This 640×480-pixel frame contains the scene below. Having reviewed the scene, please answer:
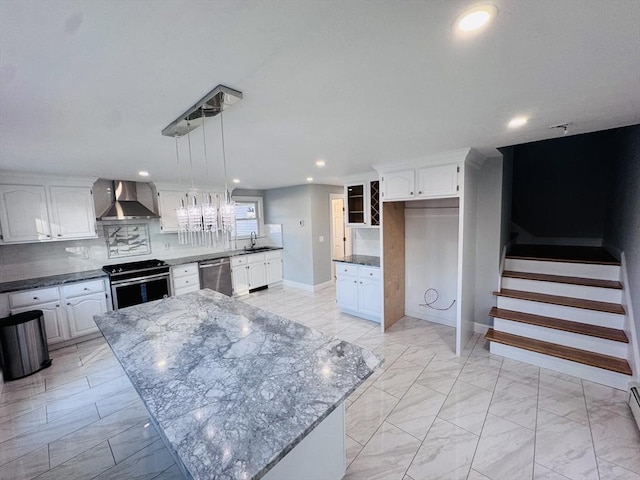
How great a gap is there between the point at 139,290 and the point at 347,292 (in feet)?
10.9

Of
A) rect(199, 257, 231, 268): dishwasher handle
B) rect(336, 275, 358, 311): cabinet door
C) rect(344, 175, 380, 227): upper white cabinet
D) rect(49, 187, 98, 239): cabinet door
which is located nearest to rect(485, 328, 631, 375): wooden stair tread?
rect(336, 275, 358, 311): cabinet door

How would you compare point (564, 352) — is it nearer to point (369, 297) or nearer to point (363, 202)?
point (369, 297)

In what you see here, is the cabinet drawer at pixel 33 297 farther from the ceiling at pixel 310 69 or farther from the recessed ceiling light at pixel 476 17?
the recessed ceiling light at pixel 476 17

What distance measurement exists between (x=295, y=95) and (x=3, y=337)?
4128 mm

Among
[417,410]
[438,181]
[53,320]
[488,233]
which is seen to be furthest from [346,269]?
[53,320]

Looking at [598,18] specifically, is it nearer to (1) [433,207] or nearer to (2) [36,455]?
(1) [433,207]

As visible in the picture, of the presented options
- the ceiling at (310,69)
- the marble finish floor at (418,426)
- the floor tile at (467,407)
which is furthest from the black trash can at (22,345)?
the floor tile at (467,407)

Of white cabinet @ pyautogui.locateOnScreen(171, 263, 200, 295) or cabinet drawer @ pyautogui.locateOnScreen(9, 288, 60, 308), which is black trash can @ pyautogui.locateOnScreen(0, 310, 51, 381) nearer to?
cabinet drawer @ pyautogui.locateOnScreen(9, 288, 60, 308)

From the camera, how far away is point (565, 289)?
124 inches

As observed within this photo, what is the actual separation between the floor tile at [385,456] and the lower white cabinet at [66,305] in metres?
4.02

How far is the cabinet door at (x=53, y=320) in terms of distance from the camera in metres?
3.41

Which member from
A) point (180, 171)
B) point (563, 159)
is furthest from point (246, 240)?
point (563, 159)

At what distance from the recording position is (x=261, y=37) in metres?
1.03

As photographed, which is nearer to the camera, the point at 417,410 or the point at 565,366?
the point at 417,410
